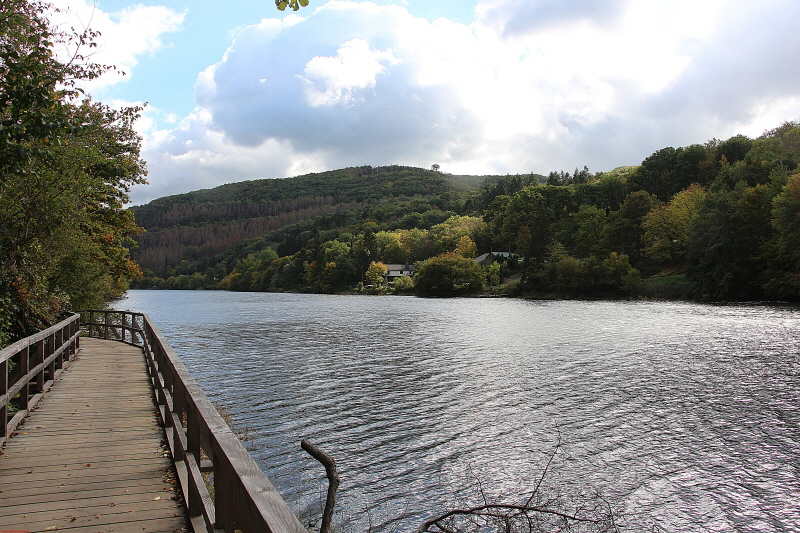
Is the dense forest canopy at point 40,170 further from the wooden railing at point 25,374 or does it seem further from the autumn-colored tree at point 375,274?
the autumn-colored tree at point 375,274

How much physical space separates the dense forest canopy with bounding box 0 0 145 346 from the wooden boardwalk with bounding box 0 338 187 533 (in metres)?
3.55

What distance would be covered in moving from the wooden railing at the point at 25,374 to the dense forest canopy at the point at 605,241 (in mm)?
62222

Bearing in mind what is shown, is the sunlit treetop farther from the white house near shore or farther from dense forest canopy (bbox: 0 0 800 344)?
the white house near shore

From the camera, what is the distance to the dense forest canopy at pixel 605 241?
62406 millimetres

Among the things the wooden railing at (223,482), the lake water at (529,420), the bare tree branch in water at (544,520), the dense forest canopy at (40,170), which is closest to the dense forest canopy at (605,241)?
the lake water at (529,420)

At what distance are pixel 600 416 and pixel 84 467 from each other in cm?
1305

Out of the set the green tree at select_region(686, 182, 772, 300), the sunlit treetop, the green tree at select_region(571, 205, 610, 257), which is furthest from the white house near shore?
the sunlit treetop

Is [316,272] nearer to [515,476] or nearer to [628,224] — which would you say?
[628,224]

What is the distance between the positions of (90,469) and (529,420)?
445 inches

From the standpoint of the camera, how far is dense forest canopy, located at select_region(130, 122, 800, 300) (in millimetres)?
62406

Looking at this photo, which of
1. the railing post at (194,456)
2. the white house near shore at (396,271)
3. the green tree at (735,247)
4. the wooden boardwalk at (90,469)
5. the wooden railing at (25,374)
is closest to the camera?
the railing post at (194,456)

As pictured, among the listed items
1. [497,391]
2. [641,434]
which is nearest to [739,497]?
[641,434]

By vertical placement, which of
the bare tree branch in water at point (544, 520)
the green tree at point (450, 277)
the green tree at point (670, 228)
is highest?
the green tree at point (670, 228)

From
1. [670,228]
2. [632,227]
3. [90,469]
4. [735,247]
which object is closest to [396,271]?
[632,227]
